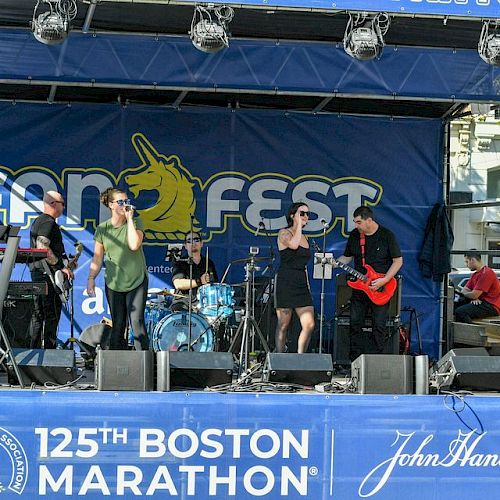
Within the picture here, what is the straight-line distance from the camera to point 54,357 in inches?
253

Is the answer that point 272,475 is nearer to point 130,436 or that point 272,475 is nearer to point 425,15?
point 130,436

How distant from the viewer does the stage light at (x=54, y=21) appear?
744 cm

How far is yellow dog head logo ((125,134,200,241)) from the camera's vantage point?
1099 cm

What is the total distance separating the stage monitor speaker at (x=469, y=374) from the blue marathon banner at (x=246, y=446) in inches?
16.9

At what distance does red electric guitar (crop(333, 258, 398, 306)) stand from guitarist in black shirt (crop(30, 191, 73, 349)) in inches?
113

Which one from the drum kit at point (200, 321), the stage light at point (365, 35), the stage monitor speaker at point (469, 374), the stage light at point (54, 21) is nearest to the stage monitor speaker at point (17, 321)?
the drum kit at point (200, 321)

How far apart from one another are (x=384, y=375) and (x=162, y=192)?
5.30 m

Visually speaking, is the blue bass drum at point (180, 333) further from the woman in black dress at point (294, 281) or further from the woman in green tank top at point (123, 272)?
the woman in green tank top at point (123, 272)

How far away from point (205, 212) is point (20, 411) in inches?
222

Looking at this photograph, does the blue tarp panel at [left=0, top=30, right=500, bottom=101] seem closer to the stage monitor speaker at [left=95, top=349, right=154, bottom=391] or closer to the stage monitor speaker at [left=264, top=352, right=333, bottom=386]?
the stage monitor speaker at [left=264, top=352, right=333, bottom=386]

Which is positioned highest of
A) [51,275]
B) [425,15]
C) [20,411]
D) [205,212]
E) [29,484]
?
[425,15]

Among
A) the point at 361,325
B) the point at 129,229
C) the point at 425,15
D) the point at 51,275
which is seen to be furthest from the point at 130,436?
the point at 361,325

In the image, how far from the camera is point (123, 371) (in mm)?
6090

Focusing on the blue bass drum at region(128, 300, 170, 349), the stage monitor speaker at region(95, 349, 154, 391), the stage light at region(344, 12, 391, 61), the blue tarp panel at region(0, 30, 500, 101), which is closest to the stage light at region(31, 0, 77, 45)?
the blue tarp panel at region(0, 30, 500, 101)
